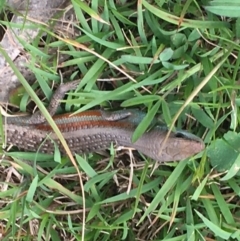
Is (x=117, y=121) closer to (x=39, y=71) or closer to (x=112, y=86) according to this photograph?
(x=112, y=86)

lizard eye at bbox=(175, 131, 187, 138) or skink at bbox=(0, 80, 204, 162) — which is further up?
lizard eye at bbox=(175, 131, 187, 138)

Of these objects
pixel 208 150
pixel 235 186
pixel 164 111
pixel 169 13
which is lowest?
pixel 235 186

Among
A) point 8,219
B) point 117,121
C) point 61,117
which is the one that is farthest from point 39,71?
point 8,219

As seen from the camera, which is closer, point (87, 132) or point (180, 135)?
point (180, 135)

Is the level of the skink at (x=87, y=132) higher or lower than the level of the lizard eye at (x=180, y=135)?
lower

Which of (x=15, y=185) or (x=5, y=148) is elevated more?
(x=5, y=148)

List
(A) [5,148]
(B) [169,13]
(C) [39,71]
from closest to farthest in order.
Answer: (B) [169,13] < (C) [39,71] < (A) [5,148]

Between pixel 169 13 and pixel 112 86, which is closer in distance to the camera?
pixel 169 13

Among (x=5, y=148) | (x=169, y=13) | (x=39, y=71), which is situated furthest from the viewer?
(x=5, y=148)
